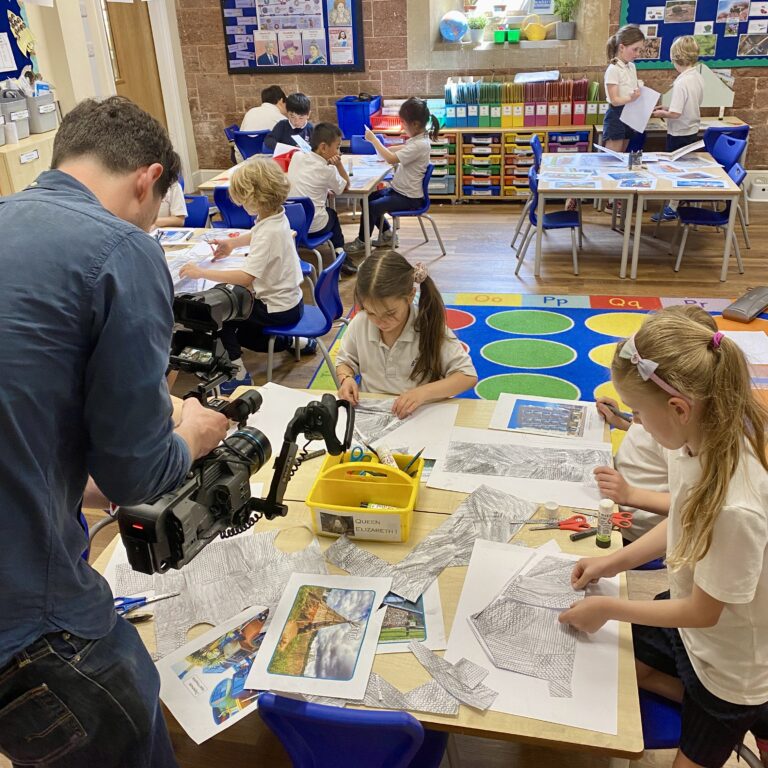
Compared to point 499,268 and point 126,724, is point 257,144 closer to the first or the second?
point 499,268

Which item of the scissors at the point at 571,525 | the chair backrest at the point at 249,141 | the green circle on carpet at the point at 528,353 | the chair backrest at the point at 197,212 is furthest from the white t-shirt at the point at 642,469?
the chair backrest at the point at 249,141

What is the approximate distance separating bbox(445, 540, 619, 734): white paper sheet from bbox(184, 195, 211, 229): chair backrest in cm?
365

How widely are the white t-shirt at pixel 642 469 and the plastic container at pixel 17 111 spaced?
14.2 ft

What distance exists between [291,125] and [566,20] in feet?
9.78

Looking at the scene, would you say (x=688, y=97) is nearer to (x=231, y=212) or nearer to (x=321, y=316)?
(x=231, y=212)

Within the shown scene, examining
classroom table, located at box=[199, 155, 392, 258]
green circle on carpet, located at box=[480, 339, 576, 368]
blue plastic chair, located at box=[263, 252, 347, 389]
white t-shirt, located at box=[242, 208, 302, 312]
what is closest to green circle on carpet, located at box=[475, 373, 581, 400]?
green circle on carpet, located at box=[480, 339, 576, 368]

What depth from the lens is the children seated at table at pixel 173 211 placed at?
174 inches

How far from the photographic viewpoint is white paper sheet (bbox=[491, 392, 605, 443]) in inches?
81.5

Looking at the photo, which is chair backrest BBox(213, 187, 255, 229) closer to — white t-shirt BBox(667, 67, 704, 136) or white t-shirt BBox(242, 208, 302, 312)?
white t-shirt BBox(242, 208, 302, 312)

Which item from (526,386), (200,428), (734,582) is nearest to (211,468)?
(200,428)

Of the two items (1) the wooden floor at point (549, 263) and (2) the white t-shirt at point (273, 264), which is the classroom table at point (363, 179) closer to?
(1) the wooden floor at point (549, 263)

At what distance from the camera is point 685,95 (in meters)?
5.93

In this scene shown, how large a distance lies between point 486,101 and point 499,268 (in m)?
2.31

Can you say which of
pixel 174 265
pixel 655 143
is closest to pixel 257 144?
pixel 174 265
